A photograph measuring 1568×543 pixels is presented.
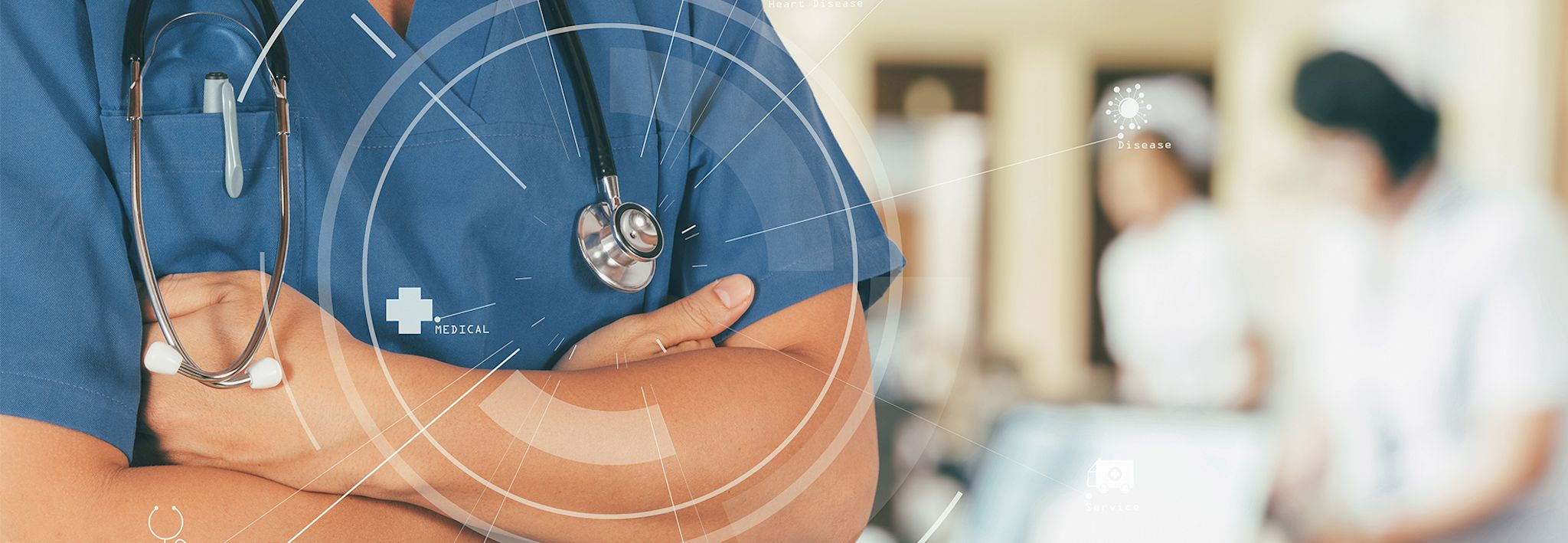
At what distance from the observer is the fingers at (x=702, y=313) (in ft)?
2.05

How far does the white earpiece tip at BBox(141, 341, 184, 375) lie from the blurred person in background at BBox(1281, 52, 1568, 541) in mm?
727

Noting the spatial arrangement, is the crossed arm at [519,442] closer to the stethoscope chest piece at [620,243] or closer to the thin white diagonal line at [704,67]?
the stethoscope chest piece at [620,243]

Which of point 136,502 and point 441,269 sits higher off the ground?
point 441,269

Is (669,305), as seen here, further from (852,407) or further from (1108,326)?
(1108,326)

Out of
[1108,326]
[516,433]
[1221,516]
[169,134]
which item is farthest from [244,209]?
[1221,516]

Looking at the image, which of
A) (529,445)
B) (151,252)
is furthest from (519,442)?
(151,252)

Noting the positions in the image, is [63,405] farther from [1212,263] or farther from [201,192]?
[1212,263]

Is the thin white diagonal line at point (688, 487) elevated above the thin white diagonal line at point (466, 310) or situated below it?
below

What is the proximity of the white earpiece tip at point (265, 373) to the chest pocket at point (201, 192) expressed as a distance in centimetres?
6

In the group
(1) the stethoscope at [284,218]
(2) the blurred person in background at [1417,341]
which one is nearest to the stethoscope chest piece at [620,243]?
(1) the stethoscope at [284,218]

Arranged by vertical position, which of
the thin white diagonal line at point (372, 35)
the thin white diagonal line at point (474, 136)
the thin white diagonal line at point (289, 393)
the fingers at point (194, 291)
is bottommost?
the thin white diagonal line at point (289, 393)

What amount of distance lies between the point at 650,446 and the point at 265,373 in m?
0.21

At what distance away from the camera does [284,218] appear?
540 millimetres

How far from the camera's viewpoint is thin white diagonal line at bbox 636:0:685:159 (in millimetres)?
661
